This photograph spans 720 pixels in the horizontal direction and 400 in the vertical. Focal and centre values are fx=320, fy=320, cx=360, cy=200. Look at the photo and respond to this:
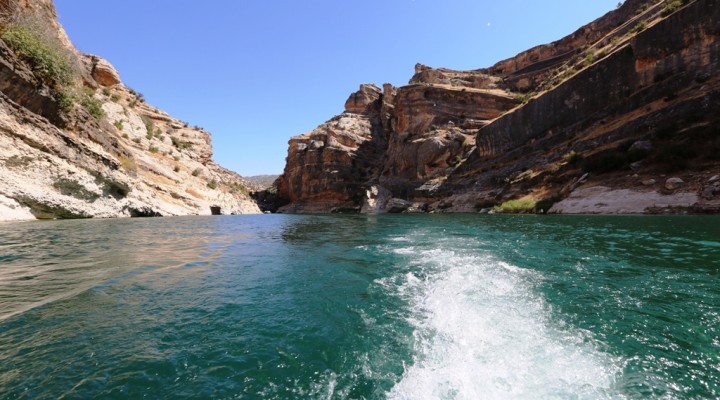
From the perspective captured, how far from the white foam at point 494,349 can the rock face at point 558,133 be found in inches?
836

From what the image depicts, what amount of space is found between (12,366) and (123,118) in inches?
1864

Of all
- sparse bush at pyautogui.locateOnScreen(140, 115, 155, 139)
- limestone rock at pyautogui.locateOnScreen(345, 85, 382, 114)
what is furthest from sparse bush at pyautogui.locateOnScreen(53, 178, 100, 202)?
limestone rock at pyautogui.locateOnScreen(345, 85, 382, 114)

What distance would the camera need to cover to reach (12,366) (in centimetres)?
306

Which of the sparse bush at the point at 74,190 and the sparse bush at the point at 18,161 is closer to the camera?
the sparse bush at the point at 18,161

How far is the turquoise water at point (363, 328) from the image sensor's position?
3000 millimetres

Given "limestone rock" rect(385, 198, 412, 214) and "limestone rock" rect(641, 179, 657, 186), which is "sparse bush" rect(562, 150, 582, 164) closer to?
"limestone rock" rect(641, 179, 657, 186)

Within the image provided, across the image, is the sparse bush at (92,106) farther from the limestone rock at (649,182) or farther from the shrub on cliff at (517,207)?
the limestone rock at (649,182)

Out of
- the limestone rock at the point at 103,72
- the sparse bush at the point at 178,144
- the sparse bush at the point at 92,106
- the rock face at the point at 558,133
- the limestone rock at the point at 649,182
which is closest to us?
the limestone rock at the point at 649,182

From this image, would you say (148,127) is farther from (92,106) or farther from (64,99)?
(64,99)

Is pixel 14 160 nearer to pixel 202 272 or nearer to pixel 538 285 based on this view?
pixel 202 272

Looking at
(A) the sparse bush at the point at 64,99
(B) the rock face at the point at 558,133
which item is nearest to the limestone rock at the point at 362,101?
(B) the rock face at the point at 558,133

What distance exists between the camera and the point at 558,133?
122 ft

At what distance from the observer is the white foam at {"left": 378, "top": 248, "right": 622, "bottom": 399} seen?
3.04 meters

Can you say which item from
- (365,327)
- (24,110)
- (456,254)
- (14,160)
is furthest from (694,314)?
(24,110)
